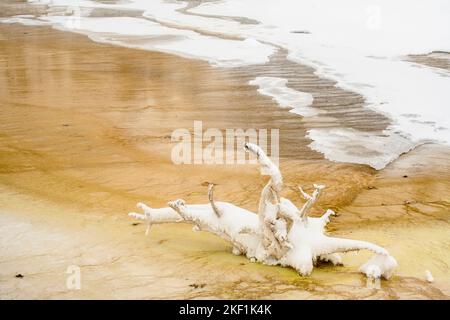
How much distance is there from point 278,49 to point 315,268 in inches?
544

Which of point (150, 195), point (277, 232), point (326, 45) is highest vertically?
point (326, 45)

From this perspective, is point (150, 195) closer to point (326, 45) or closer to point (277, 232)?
point (277, 232)

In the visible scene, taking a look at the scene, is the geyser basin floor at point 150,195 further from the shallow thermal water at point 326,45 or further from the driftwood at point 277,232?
the shallow thermal water at point 326,45

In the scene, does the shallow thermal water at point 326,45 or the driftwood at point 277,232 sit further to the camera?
the shallow thermal water at point 326,45

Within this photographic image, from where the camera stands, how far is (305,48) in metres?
18.2

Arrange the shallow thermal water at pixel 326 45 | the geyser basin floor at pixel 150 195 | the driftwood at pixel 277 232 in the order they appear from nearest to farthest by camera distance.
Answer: the geyser basin floor at pixel 150 195 < the driftwood at pixel 277 232 < the shallow thermal water at pixel 326 45

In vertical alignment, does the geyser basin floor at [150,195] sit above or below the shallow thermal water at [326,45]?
below

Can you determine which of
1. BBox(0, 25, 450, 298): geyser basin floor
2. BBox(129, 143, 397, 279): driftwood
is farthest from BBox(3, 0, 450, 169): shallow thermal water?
BBox(129, 143, 397, 279): driftwood

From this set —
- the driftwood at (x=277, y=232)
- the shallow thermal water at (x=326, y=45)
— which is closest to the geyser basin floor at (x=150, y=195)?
the driftwood at (x=277, y=232)

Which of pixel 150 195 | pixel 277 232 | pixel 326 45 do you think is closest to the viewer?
pixel 277 232

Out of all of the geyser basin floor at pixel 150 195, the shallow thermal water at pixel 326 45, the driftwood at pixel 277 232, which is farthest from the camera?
the shallow thermal water at pixel 326 45

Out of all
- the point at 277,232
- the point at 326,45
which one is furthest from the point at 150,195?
the point at 326,45

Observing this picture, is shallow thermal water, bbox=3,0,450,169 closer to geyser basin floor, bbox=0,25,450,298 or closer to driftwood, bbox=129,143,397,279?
geyser basin floor, bbox=0,25,450,298
